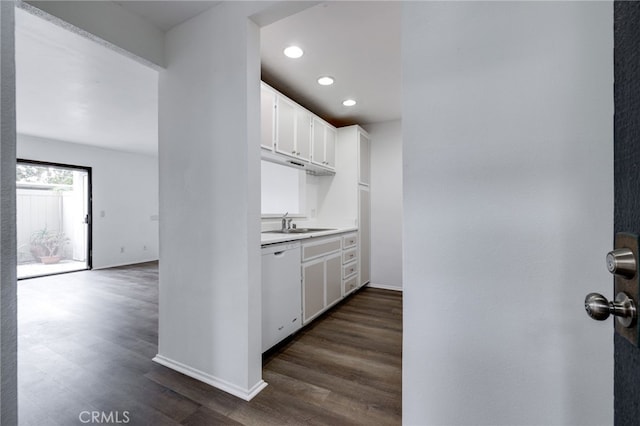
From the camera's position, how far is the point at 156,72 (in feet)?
8.80

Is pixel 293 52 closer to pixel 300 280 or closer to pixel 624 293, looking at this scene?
pixel 300 280

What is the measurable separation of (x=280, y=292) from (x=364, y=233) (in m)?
2.01

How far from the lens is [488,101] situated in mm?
946

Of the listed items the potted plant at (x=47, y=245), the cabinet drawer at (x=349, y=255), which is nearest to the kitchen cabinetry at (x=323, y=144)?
the cabinet drawer at (x=349, y=255)

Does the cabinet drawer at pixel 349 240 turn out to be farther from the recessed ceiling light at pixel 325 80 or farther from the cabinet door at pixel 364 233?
the recessed ceiling light at pixel 325 80

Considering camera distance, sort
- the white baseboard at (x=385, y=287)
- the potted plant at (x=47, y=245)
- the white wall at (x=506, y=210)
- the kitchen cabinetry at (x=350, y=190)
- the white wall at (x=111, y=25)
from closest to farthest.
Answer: the white wall at (x=506, y=210) → the white wall at (x=111, y=25) → the kitchen cabinetry at (x=350, y=190) → the white baseboard at (x=385, y=287) → the potted plant at (x=47, y=245)

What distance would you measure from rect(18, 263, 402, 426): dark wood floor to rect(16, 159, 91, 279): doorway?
9.66ft

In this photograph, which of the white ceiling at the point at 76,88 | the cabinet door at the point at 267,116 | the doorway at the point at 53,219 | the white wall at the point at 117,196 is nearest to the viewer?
the white ceiling at the point at 76,88

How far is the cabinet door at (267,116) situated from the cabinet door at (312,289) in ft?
3.86

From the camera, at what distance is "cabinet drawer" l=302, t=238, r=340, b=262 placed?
99.6 inches

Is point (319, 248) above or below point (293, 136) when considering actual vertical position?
below

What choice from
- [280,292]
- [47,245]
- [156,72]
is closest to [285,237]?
[280,292]

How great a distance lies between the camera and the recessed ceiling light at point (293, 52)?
2189 mm

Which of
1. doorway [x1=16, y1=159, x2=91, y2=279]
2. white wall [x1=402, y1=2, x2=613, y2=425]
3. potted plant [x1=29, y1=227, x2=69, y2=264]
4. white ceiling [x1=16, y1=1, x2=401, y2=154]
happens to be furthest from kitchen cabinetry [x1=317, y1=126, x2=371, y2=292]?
potted plant [x1=29, y1=227, x2=69, y2=264]
